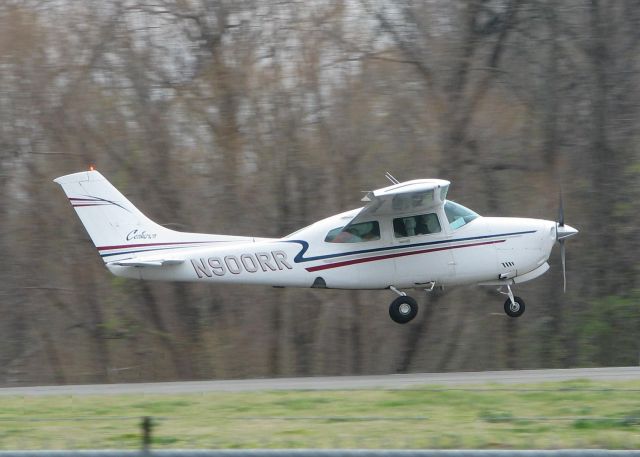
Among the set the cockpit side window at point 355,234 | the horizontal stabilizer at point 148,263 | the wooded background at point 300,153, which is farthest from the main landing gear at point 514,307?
the horizontal stabilizer at point 148,263

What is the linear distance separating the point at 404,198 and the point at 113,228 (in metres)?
5.56

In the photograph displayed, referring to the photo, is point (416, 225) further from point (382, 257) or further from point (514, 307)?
point (514, 307)

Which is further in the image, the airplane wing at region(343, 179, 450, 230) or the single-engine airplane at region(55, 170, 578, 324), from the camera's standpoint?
the single-engine airplane at region(55, 170, 578, 324)

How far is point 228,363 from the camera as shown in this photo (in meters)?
24.8

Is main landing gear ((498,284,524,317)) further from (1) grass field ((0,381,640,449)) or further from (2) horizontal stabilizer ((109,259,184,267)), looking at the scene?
(2) horizontal stabilizer ((109,259,184,267))

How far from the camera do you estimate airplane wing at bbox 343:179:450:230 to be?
16.7 m

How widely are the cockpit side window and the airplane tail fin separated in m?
1.70

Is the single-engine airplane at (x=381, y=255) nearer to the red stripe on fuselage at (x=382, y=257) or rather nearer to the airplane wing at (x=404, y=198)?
the red stripe on fuselage at (x=382, y=257)

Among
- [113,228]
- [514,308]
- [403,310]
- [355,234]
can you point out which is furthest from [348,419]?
[113,228]

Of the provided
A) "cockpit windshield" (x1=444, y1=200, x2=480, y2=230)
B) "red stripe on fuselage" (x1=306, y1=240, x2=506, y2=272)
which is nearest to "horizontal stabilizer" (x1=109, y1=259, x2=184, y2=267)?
"red stripe on fuselage" (x1=306, y1=240, x2=506, y2=272)

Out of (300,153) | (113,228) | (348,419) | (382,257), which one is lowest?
(382,257)

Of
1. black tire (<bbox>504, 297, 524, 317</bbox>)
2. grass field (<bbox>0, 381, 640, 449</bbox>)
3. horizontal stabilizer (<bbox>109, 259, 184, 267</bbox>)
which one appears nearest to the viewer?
grass field (<bbox>0, 381, 640, 449</bbox>)

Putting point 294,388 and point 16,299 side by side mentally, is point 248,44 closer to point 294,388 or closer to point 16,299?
point 16,299

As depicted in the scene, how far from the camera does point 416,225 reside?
18.0 meters
